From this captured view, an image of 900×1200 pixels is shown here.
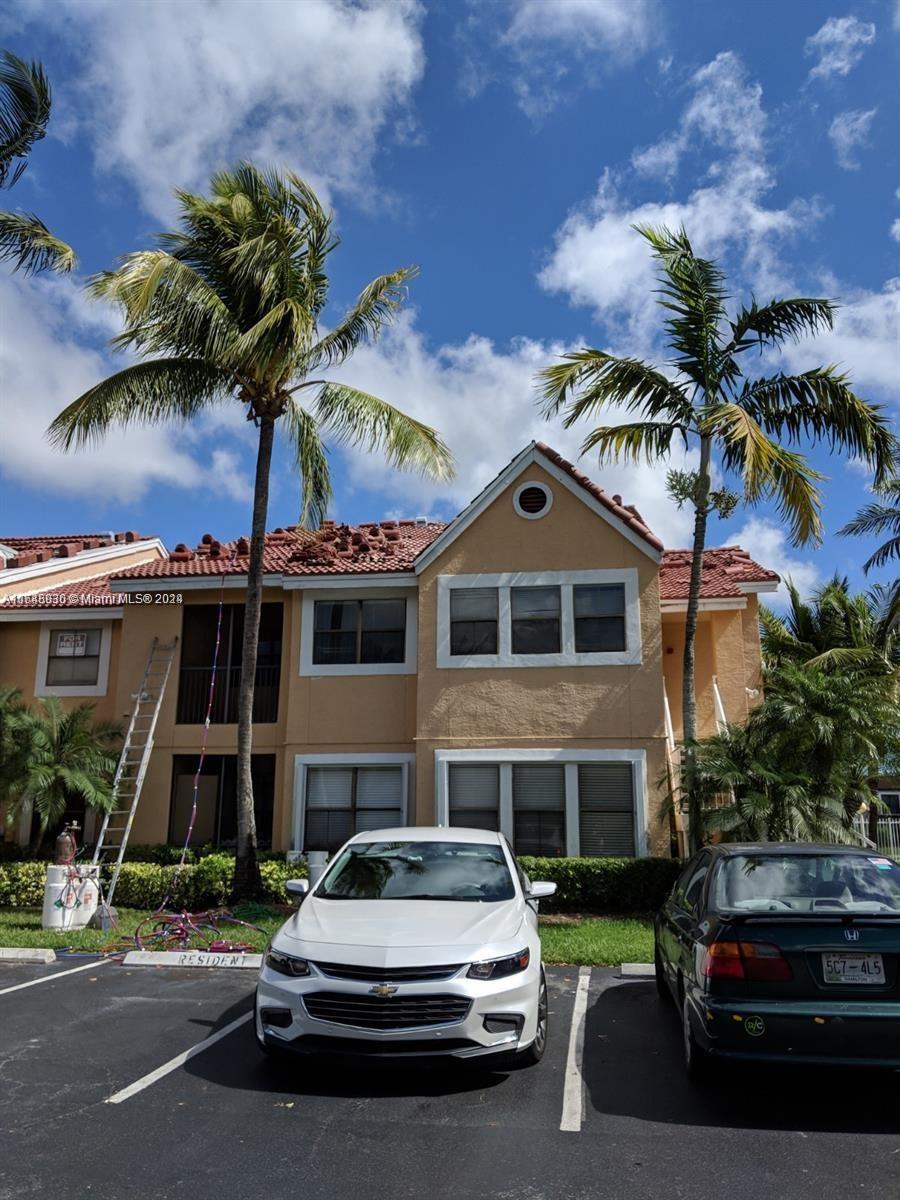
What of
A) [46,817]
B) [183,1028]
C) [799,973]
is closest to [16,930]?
[46,817]

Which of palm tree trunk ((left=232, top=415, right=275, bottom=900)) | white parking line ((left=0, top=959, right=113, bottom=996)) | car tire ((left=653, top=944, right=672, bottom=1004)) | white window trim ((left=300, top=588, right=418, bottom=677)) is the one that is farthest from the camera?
white window trim ((left=300, top=588, right=418, bottom=677))

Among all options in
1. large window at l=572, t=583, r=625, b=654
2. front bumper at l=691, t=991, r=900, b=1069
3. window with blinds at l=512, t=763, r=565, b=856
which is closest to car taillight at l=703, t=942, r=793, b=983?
front bumper at l=691, t=991, r=900, b=1069

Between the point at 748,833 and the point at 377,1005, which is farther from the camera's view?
the point at 748,833

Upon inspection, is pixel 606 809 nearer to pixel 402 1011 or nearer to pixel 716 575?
pixel 716 575

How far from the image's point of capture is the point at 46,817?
15211mm

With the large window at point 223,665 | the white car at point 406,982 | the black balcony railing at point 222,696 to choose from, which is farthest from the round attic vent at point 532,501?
the white car at point 406,982

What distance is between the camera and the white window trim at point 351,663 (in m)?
16.7

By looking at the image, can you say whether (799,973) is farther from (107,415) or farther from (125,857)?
(125,857)

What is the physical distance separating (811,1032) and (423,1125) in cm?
230

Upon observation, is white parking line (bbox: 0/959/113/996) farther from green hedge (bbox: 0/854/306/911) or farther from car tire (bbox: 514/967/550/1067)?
car tire (bbox: 514/967/550/1067)

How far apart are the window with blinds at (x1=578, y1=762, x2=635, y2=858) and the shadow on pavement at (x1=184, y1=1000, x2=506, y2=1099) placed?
8.97 meters

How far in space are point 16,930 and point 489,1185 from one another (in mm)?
10030

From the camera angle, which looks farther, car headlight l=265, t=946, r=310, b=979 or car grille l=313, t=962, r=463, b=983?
car headlight l=265, t=946, r=310, b=979

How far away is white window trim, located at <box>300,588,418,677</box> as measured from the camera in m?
16.7
